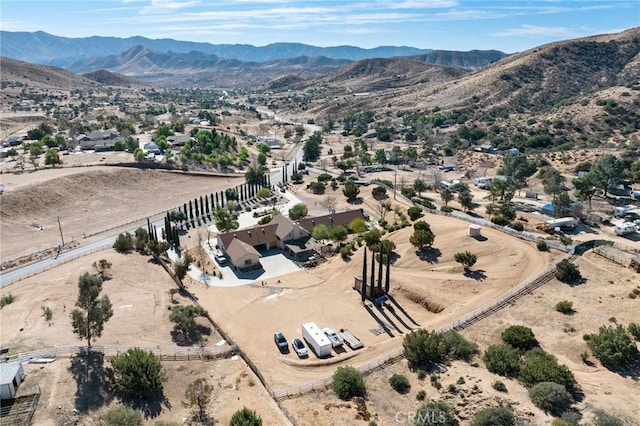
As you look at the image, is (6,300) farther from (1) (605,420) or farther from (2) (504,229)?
(2) (504,229)

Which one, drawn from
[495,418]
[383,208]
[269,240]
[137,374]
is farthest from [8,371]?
[383,208]

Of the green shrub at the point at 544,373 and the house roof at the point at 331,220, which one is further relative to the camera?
the house roof at the point at 331,220

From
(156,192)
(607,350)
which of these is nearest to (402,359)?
(607,350)

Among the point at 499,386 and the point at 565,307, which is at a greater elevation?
the point at 565,307

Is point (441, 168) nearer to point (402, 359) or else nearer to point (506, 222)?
point (506, 222)

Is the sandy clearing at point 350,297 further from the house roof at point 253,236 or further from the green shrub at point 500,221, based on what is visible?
the house roof at point 253,236

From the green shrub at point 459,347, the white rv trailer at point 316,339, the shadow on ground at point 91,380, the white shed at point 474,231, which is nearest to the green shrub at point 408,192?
the white shed at point 474,231
